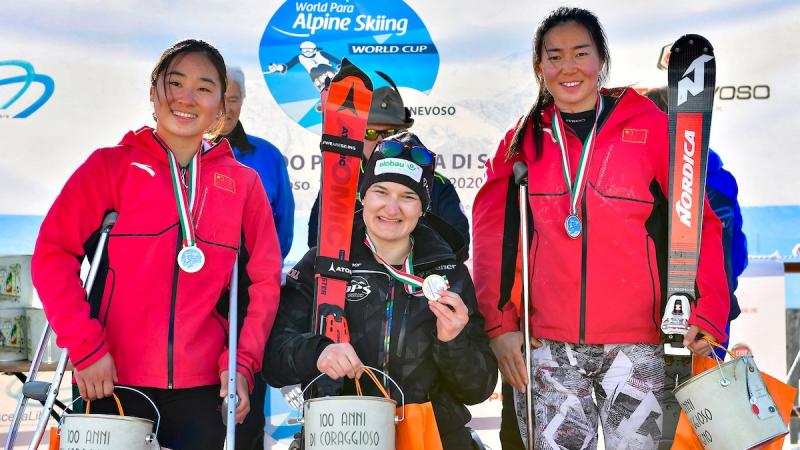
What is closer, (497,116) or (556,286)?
(556,286)

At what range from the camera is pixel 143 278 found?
2961 millimetres

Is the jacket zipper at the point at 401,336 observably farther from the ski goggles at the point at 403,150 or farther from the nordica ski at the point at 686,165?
the nordica ski at the point at 686,165

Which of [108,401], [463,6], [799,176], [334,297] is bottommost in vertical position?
[108,401]

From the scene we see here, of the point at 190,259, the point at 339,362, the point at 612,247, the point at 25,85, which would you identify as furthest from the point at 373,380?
the point at 25,85

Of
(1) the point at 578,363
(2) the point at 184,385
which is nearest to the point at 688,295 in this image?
(1) the point at 578,363

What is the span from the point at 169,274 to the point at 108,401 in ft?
1.49

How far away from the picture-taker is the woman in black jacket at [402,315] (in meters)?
3.01

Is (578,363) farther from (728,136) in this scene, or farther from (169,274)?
(728,136)

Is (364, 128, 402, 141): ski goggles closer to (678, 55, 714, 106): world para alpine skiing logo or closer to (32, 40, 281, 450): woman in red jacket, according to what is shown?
(32, 40, 281, 450): woman in red jacket

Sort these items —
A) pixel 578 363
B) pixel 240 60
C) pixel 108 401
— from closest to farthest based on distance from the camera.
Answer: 1. pixel 108 401
2. pixel 578 363
3. pixel 240 60

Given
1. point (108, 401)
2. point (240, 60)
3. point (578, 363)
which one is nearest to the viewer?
point (108, 401)

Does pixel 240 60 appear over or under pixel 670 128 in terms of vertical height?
over

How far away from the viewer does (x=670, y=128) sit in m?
3.25

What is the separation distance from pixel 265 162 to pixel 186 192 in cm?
165
